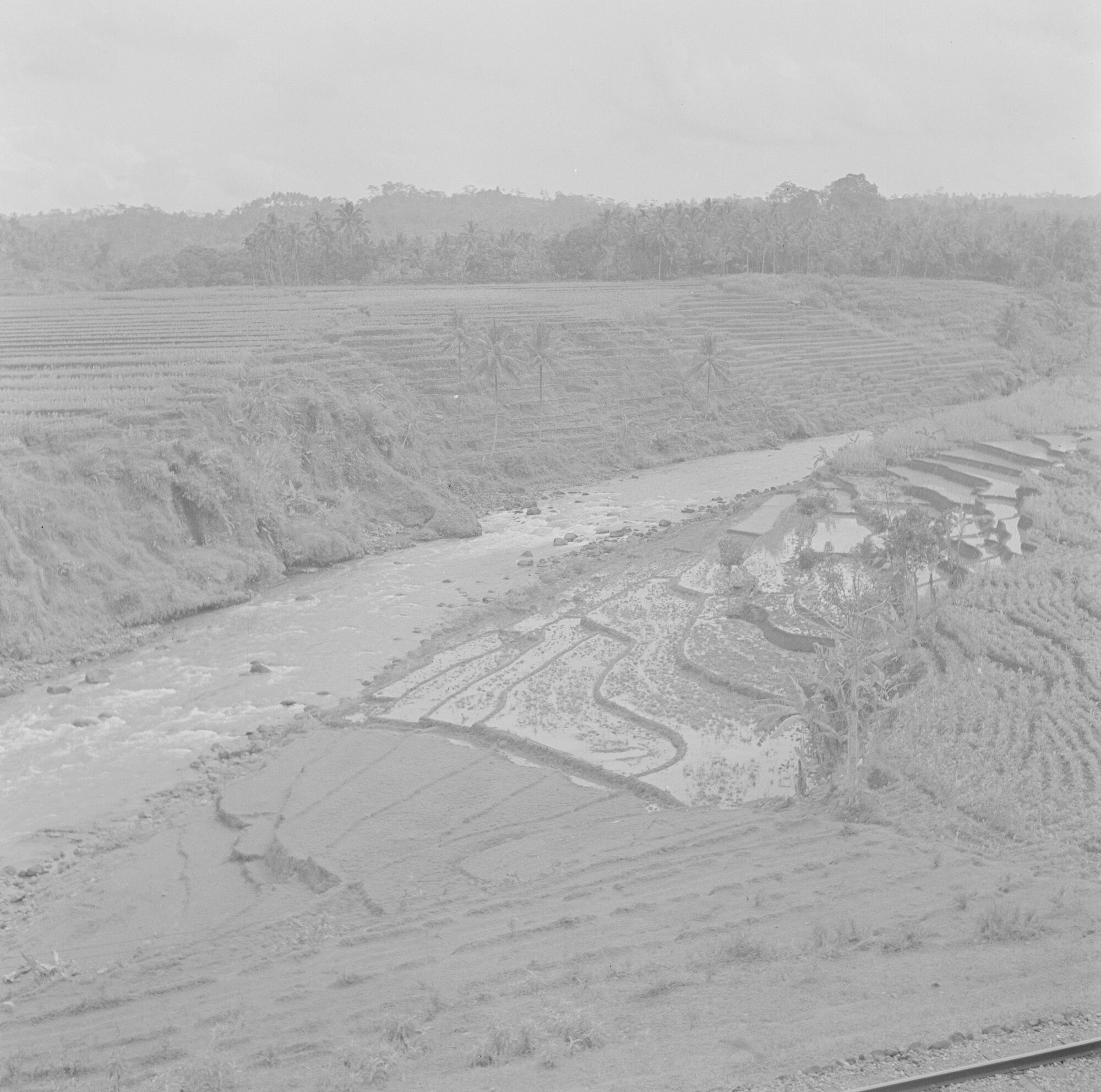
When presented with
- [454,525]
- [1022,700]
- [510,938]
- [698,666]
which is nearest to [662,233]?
[454,525]

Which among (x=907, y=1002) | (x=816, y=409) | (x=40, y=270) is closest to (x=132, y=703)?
(x=907, y=1002)

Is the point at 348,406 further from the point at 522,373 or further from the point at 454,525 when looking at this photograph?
the point at 522,373

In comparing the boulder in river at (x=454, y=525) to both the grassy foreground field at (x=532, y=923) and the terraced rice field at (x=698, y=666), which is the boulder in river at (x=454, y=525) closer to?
the terraced rice field at (x=698, y=666)

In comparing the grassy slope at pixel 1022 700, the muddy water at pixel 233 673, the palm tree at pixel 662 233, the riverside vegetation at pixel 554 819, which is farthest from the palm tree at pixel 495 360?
the palm tree at pixel 662 233

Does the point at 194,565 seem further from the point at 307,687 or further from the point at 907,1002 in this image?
the point at 907,1002

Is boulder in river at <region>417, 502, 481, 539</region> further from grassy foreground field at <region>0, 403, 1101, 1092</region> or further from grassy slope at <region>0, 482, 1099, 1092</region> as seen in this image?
grassy slope at <region>0, 482, 1099, 1092</region>
